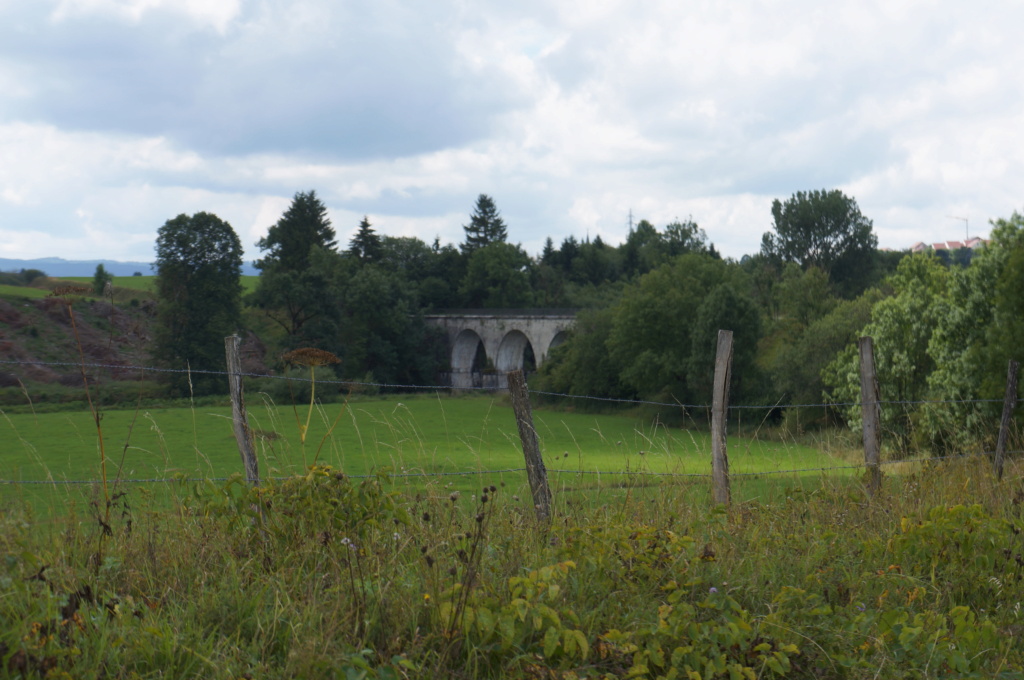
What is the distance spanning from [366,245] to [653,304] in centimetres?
3605

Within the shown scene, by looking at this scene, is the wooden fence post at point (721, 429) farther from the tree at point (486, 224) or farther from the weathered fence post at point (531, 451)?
the tree at point (486, 224)

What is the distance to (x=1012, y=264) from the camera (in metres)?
19.2

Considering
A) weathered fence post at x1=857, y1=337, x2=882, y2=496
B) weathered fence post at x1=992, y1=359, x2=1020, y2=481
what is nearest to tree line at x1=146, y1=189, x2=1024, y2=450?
weathered fence post at x1=992, y1=359, x2=1020, y2=481

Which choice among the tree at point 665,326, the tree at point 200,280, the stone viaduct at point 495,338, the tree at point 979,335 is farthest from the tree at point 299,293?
the tree at point 979,335

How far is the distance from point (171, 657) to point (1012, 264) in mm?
20766

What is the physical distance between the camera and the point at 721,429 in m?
5.35

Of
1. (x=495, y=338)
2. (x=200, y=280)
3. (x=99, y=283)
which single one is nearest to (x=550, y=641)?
(x=99, y=283)

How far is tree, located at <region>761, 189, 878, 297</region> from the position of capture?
74438 mm

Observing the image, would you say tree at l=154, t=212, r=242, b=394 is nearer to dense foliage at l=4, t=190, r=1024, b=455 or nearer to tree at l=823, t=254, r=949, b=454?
dense foliage at l=4, t=190, r=1024, b=455

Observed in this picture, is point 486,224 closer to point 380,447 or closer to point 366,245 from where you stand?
point 366,245

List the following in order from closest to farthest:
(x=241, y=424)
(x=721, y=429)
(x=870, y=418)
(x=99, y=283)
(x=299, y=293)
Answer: (x=241, y=424), (x=721, y=429), (x=870, y=418), (x=99, y=283), (x=299, y=293)

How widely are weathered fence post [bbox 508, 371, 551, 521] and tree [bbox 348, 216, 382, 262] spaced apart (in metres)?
69.2

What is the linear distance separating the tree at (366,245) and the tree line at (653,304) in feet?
0.39

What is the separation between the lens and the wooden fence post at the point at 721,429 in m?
5.27
